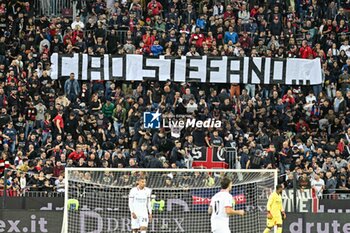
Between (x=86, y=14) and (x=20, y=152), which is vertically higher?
(x=86, y=14)

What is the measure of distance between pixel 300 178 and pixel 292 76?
30.7 ft

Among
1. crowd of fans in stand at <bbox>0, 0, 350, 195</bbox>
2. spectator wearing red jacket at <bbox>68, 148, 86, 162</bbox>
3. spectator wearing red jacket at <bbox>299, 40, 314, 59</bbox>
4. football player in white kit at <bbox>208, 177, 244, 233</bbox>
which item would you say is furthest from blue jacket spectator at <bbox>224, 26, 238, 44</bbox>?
football player in white kit at <bbox>208, 177, 244, 233</bbox>

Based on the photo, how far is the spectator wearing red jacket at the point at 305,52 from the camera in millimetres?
43688

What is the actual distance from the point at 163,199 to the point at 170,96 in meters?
9.32

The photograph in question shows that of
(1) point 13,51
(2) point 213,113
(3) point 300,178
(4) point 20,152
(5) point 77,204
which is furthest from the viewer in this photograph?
(1) point 13,51

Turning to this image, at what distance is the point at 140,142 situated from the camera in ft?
128

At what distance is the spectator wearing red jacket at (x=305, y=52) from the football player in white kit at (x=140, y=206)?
1536 cm

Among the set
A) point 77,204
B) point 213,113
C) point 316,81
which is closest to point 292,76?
point 316,81

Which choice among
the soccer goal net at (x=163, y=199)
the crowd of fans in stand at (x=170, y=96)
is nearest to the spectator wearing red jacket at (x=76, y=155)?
the crowd of fans in stand at (x=170, y=96)

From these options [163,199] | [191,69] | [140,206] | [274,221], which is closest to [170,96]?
[191,69]

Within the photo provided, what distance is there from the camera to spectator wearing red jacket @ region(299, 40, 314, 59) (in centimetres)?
4369

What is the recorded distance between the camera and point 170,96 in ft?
135

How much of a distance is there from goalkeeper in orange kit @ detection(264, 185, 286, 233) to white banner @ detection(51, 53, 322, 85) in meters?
13.5

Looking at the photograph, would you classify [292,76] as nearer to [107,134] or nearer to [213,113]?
[213,113]
